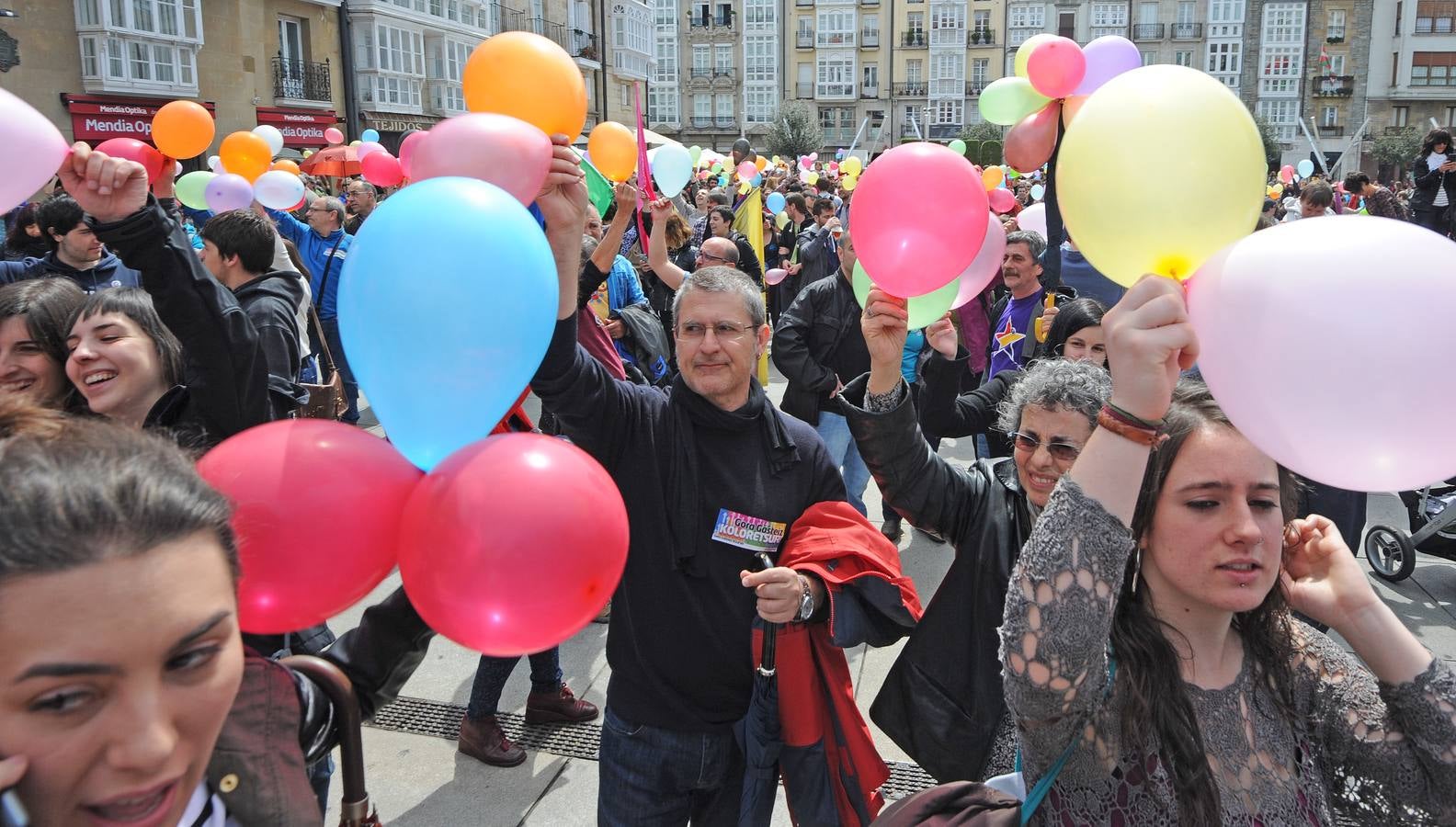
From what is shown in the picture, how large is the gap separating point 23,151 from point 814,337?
3.62 metres

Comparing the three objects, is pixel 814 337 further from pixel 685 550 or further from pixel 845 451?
pixel 685 550

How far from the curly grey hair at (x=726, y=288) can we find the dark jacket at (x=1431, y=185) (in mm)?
8524

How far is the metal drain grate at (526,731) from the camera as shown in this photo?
3475 millimetres

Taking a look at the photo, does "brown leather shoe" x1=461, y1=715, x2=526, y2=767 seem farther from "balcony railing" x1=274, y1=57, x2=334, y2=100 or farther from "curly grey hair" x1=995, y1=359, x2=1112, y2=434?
"balcony railing" x1=274, y1=57, x2=334, y2=100

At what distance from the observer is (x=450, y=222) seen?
152 cm

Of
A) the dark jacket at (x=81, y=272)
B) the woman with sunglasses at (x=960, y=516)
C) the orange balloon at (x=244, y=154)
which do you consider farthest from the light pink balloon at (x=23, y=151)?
the orange balloon at (x=244, y=154)

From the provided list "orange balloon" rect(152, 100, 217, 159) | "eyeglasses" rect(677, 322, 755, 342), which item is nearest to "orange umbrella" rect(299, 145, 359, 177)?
"orange balloon" rect(152, 100, 217, 159)

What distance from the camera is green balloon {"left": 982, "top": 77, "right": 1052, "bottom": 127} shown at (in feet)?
11.8

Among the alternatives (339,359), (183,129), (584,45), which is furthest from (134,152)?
(584,45)

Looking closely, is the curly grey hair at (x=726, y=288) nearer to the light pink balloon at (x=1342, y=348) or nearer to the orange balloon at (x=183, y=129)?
the light pink balloon at (x=1342, y=348)

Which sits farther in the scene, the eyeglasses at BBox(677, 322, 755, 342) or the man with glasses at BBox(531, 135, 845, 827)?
the eyeglasses at BBox(677, 322, 755, 342)

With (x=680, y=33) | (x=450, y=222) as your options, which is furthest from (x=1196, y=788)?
(x=680, y=33)

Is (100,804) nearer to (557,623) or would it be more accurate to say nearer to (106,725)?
(106,725)

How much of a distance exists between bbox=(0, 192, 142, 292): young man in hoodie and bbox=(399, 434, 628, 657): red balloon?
3495 mm
